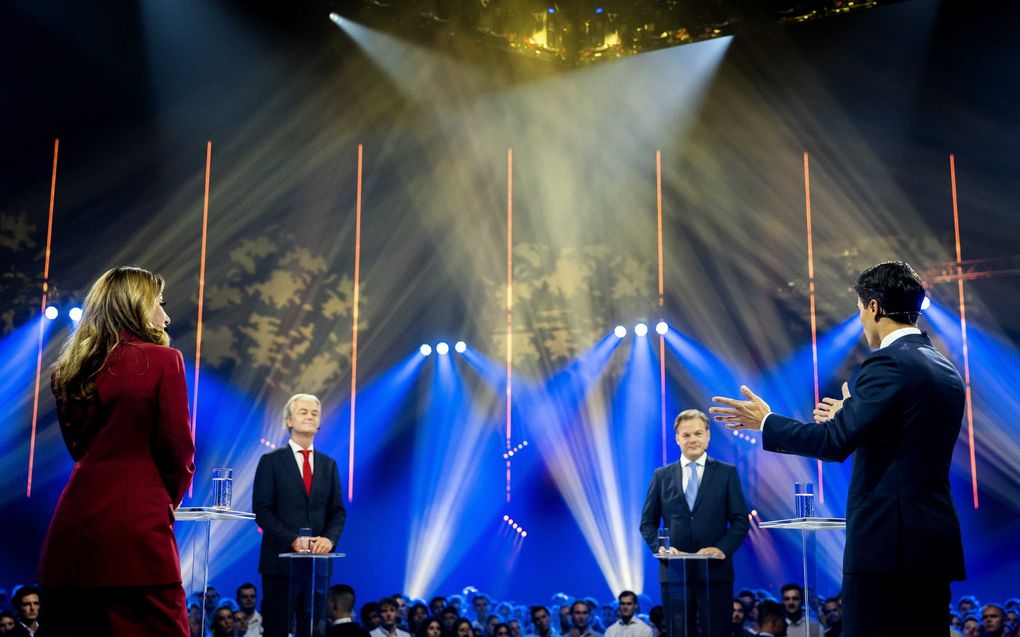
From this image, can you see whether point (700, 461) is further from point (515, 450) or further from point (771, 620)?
point (515, 450)

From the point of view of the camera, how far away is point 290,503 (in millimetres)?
4680

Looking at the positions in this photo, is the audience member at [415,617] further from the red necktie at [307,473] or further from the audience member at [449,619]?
the red necktie at [307,473]

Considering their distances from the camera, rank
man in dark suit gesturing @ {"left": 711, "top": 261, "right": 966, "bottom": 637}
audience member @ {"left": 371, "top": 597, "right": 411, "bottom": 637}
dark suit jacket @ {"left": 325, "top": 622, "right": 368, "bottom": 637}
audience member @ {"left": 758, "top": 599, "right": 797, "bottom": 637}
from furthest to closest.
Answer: audience member @ {"left": 371, "top": 597, "right": 411, "bottom": 637}
audience member @ {"left": 758, "top": 599, "right": 797, "bottom": 637}
dark suit jacket @ {"left": 325, "top": 622, "right": 368, "bottom": 637}
man in dark suit gesturing @ {"left": 711, "top": 261, "right": 966, "bottom": 637}

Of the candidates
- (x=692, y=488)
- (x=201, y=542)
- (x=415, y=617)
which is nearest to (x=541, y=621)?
(x=415, y=617)

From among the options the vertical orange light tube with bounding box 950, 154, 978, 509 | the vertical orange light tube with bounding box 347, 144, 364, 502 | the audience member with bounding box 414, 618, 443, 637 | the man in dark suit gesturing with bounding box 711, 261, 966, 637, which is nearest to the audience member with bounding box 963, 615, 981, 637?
the vertical orange light tube with bounding box 950, 154, 978, 509

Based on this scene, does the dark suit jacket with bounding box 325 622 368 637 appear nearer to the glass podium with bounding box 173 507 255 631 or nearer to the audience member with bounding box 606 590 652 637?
the glass podium with bounding box 173 507 255 631

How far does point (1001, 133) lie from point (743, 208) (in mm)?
2246

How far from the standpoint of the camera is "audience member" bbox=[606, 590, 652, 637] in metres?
6.46

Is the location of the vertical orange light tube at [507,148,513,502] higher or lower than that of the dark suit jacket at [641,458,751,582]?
higher

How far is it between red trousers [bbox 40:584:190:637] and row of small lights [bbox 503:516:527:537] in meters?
6.88

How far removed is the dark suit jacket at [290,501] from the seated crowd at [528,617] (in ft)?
4.10

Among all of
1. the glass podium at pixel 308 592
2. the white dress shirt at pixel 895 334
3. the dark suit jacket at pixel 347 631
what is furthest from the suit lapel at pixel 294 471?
the white dress shirt at pixel 895 334

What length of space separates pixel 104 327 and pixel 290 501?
283cm

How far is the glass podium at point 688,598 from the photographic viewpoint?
3.96 metres
